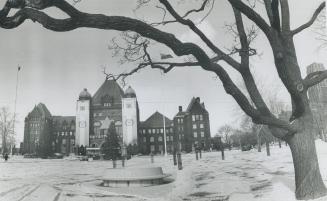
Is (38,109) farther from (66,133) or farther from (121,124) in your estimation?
(66,133)

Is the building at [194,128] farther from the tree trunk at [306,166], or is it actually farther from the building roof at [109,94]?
the tree trunk at [306,166]

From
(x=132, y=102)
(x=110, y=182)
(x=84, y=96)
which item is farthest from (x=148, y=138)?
(x=110, y=182)

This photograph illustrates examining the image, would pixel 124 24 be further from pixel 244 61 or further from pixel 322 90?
pixel 322 90

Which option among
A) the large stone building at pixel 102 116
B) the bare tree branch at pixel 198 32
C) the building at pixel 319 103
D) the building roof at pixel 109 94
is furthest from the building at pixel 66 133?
the bare tree branch at pixel 198 32

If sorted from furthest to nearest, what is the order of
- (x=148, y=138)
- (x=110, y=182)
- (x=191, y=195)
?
(x=148, y=138), (x=110, y=182), (x=191, y=195)

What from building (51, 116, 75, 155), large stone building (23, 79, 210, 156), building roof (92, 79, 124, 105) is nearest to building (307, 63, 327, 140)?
large stone building (23, 79, 210, 156)

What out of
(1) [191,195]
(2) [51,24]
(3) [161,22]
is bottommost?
(1) [191,195]
